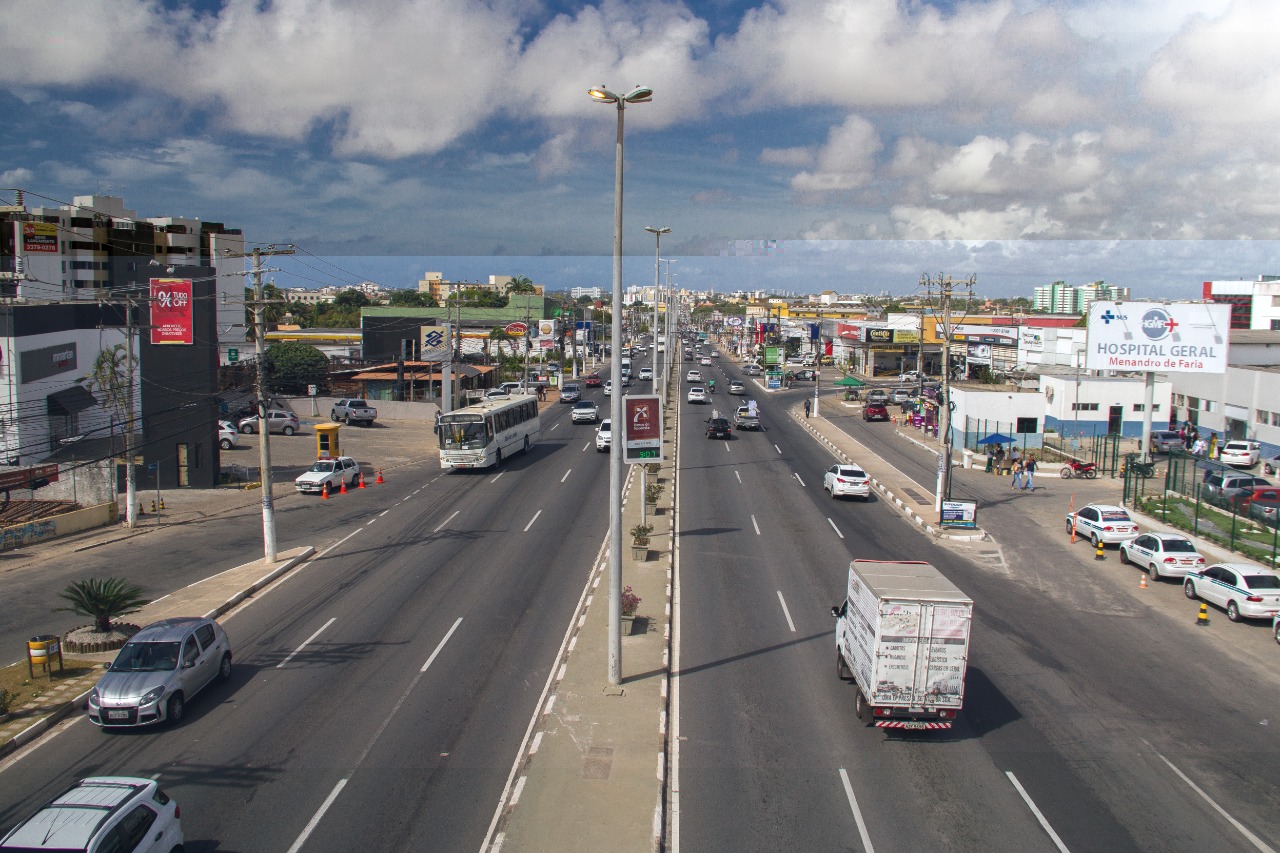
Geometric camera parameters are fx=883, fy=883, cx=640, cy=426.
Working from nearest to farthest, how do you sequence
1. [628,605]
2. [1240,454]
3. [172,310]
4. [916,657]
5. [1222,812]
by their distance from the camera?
[1222,812]
[916,657]
[628,605]
[172,310]
[1240,454]

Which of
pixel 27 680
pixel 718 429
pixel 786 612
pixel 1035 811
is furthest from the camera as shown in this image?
pixel 718 429

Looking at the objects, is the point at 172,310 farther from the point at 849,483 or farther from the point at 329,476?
the point at 849,483

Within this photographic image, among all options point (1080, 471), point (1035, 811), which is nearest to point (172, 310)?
point (1035, 811)

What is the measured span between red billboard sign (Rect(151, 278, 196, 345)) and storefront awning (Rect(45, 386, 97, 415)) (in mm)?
16358

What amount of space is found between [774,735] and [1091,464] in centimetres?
3709

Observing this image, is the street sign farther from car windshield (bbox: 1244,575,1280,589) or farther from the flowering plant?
→ car windshield (bbox: 1244,575,1280,589)

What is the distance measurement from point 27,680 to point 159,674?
411 cm

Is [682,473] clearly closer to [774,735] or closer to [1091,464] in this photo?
[1091,464]

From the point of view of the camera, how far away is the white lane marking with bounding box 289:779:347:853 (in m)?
10.8

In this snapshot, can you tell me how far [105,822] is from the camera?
9219mm

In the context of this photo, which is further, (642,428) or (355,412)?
(355,412)

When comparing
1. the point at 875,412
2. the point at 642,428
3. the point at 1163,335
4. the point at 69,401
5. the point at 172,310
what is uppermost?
the point at 172,310

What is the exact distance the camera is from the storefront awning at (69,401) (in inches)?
1916

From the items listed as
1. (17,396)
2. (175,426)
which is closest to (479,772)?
(175,426)
